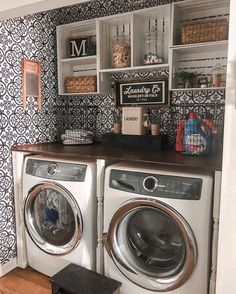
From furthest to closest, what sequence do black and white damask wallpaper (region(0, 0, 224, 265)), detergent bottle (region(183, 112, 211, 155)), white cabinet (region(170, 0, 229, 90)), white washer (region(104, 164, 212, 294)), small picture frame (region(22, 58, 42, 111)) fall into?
small picture frame (region(22, 58, 42, 111))
black and white damask wallpaper (region(0, 0, 224, 265))
white cabinet (region(170, 0, 229, 90))
detergent bottle (region(183, 112, 211, 155))
white washer (region(104, 164, 212, 294))

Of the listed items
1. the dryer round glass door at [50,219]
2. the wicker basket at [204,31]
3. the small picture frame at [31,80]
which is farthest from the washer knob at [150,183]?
the small picture frame at [31,80]

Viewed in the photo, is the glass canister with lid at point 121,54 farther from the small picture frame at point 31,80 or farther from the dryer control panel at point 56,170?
the dryer control panel at point 56,170

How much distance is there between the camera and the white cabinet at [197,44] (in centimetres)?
184

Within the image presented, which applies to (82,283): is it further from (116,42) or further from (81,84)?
(116,42)

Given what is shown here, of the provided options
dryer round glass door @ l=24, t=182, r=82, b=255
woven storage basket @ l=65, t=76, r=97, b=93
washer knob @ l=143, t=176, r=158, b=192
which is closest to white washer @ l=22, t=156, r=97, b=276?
dryer round glass door @ l=24, t=182, r=82, b=255

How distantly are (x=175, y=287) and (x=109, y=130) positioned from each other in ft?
4.72

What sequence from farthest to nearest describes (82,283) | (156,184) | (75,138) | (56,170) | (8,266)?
1. (75,138)
2. (8,266)
3. (56,170)
4. (82,283)
5. (156,184)

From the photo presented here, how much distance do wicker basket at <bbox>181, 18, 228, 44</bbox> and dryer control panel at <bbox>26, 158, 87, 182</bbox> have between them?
1.18 metres

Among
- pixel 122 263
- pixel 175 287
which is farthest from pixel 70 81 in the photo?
pixel 175 287

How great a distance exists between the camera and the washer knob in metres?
1.49

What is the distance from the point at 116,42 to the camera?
2275 millimetres

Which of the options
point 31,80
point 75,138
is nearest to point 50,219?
point 75,138

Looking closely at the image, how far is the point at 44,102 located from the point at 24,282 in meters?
1.48

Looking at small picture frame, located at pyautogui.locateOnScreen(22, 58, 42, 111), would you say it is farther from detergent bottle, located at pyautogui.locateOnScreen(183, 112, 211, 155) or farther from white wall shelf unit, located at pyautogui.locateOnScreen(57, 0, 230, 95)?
detergent bottle, located at pyautogui.locateOnScreen(183, 112, 211, 155)
